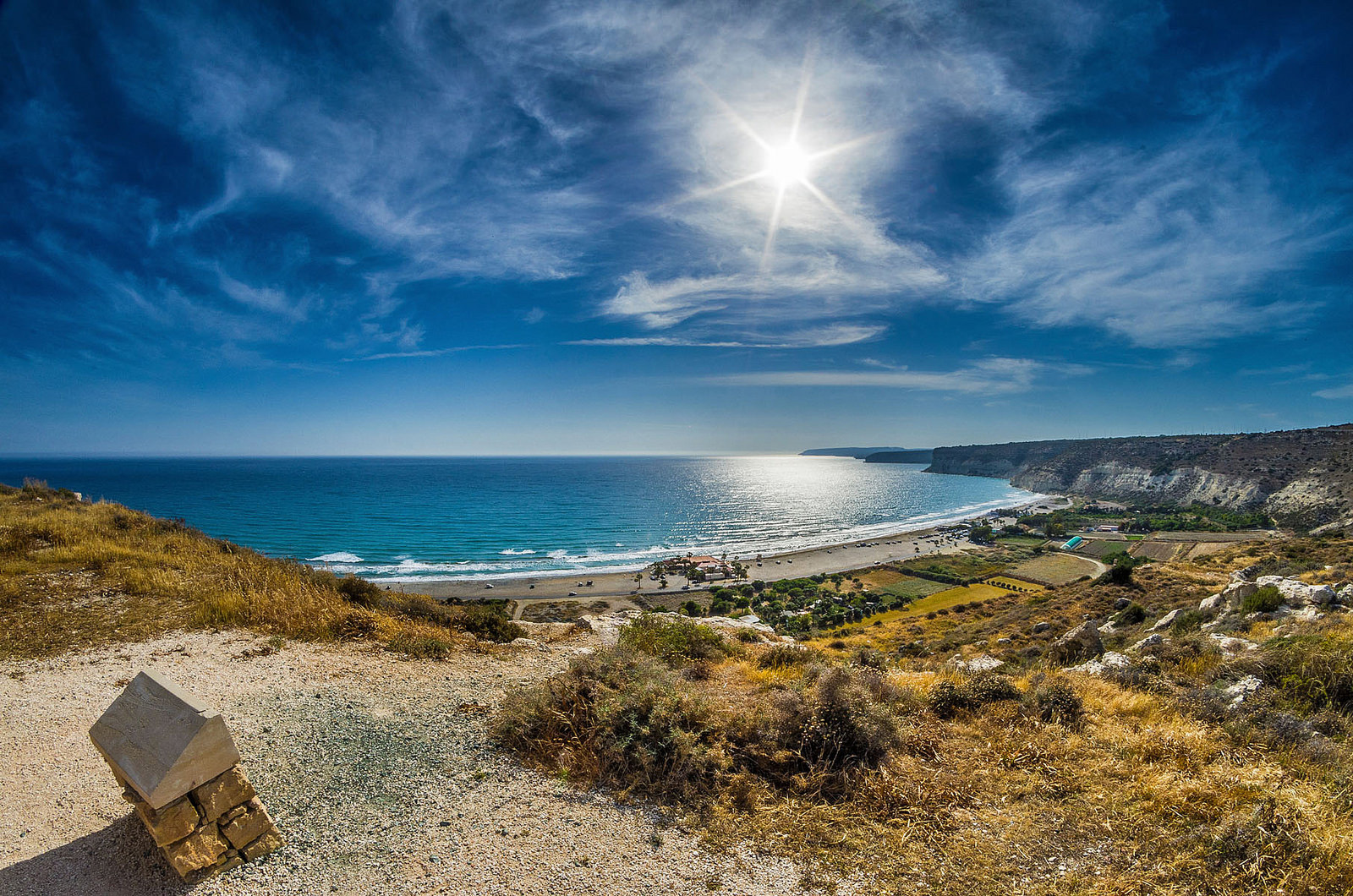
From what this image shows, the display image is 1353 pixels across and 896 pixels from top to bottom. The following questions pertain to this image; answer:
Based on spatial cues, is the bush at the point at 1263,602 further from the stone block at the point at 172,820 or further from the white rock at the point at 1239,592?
the stone block at the point at 172,820

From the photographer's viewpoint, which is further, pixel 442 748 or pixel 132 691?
pixel 442 748

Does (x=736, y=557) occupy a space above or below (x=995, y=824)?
below

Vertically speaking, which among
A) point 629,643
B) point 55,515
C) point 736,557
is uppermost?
point 55,515

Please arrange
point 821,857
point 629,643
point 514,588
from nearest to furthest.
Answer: point 821,857 < point 629,643 < point 514,588

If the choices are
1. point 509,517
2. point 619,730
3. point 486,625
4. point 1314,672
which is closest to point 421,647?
point 486,625

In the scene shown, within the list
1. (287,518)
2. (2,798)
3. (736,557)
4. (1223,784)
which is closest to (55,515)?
(2,798)

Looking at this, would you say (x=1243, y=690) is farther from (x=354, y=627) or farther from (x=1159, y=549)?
(x=1159, y=549)

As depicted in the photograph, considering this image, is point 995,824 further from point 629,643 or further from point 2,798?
point 2,798
